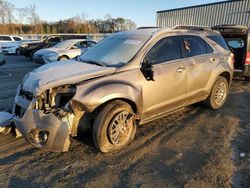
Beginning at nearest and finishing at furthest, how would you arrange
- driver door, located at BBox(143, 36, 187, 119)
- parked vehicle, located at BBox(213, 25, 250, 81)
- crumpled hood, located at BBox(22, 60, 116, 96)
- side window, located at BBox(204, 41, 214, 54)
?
1. crumpled hood, located at BBox(22, 60, 116, 96)
2. driver door, located at BBox(143, 36, 187, 119)
3. side window, located at BBox(204, 41, 214, 54)
4. parked vehicle, located at BBox(213, 25, 250, 81)

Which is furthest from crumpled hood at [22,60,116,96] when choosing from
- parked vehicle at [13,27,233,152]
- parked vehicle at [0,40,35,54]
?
parked vehicle at [0,40,35,54]

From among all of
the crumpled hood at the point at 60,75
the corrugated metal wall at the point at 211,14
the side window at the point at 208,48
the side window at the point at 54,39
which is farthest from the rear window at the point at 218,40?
the side window at the point at 54,39

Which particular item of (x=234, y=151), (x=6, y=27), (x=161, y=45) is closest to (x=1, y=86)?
(x=161, y=45)

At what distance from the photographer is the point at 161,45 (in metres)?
4.32

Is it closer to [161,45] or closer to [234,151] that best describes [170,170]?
[234,151]

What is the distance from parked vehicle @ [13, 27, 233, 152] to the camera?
10.8ft

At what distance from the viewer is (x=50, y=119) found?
3201 mm

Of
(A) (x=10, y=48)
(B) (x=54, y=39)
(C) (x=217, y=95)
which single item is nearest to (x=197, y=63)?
(C) (x=217, y=95)

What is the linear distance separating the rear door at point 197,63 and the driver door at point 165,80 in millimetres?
187

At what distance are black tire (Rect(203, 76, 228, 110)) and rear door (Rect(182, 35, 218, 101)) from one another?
35 cm

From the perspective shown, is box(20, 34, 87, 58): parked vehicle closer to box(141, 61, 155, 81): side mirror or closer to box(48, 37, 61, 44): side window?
box(48, 37, 61, 44): side window

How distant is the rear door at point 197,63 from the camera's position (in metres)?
4.70

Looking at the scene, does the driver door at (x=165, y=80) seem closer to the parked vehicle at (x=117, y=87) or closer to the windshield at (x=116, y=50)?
the parked vehicle at (x=117, y=87)

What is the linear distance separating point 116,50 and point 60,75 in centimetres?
123
